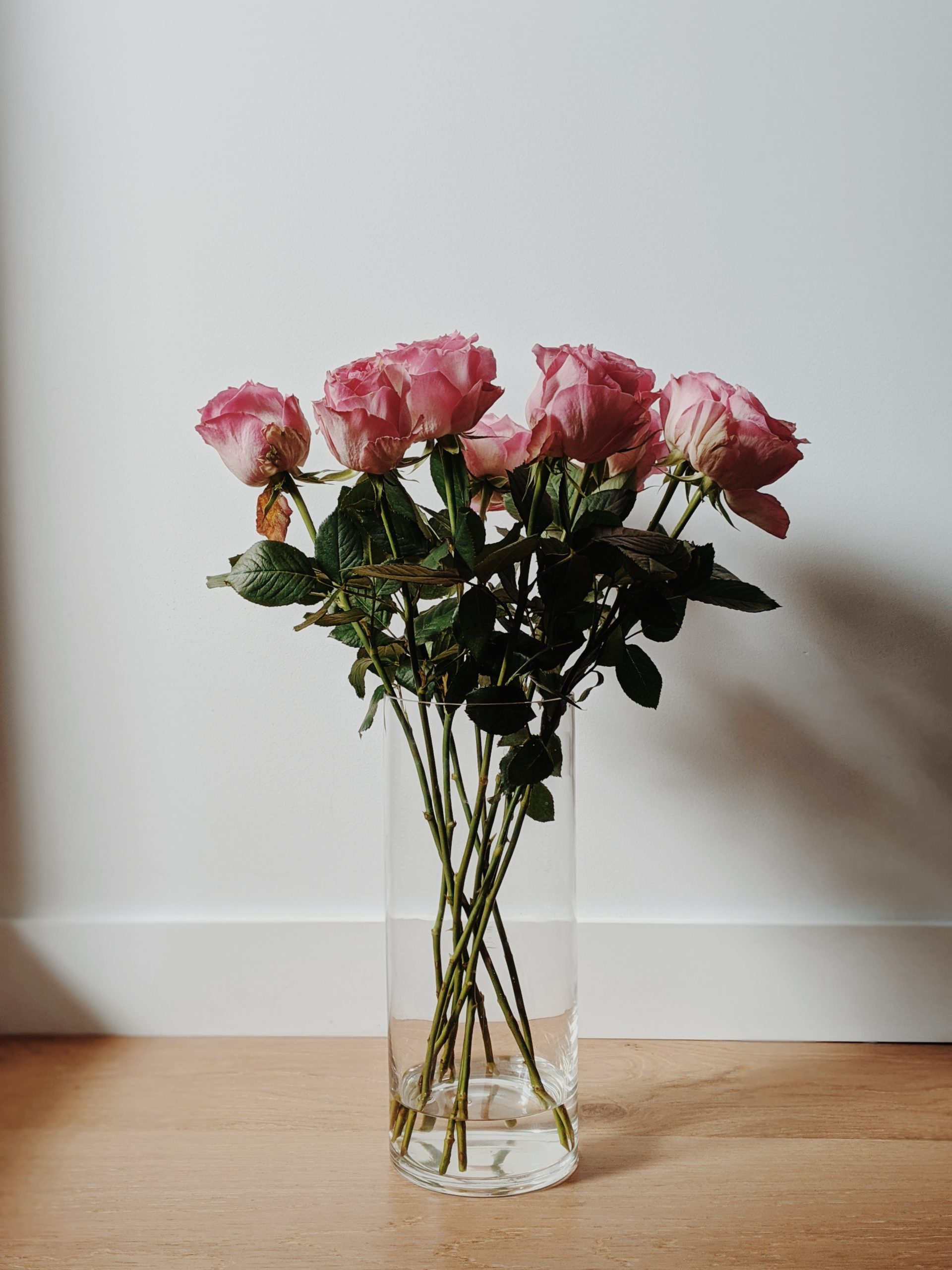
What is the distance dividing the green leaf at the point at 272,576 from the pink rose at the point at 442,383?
0.12 metres

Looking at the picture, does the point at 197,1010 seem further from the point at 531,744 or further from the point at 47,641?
the point at 531,744

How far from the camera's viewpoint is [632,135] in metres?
0.95

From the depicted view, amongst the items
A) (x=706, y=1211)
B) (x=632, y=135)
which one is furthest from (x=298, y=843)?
(x=632, y=135)

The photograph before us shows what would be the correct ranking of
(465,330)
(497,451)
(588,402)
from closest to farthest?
(588,402)
(497,451)
(465,330)

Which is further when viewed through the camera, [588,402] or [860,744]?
[860,744]

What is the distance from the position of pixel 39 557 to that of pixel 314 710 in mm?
277

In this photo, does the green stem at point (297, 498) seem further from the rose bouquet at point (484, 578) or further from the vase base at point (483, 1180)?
the vase base at point (483, 1180)

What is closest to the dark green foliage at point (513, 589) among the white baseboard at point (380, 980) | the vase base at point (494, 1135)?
the vase base at point (494, 1135)

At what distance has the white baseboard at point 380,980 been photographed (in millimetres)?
986

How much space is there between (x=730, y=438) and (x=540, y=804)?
266mm

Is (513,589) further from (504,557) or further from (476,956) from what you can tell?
(476,956)

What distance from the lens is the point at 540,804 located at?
75 centimetres

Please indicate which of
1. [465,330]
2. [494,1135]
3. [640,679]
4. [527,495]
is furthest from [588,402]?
[494,1135]

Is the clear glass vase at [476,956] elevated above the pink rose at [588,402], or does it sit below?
below
